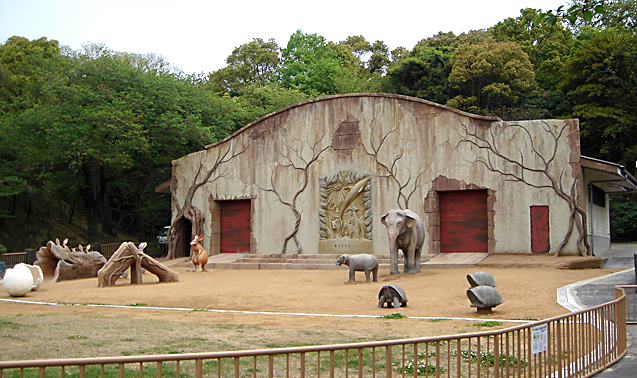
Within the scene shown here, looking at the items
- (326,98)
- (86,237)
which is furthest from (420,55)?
(86,237)

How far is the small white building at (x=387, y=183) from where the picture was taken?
22.6m

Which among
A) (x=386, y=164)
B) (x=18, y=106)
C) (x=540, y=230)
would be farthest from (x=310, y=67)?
(x=540, y=230)

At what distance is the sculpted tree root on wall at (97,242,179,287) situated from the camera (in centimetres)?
1842

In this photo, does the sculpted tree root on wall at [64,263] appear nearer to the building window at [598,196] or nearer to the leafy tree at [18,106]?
the leafy tree at [18,106]

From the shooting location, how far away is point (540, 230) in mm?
22594

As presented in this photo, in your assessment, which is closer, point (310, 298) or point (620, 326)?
point (620, 326)

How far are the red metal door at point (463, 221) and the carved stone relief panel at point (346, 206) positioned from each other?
307 cm

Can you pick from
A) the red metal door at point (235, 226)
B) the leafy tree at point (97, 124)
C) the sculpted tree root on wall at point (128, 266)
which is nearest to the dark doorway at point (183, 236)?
the red metal door at point (235, 226)

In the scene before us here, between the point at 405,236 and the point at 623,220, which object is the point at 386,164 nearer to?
the point at 405,236

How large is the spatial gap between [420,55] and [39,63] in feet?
84.1

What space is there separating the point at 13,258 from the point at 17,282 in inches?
475

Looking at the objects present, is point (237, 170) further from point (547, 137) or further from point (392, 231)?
point (547, 137)

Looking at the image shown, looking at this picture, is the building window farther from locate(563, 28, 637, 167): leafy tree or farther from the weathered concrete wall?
locate(563, 28, 637, 167): leafy tree

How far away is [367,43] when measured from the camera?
219ft
